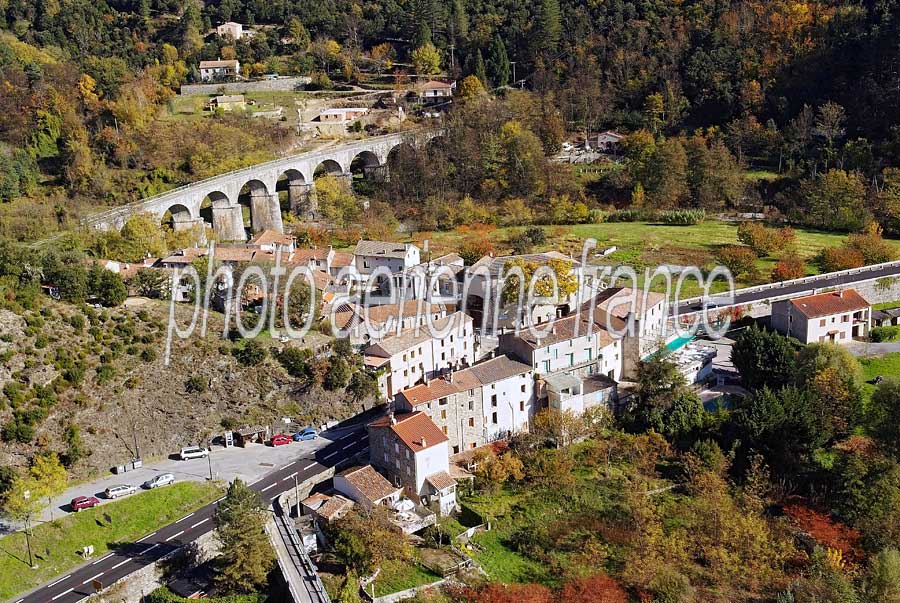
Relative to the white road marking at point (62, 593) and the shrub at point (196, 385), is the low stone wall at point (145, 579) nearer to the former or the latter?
the white road marking at point (62, 593)

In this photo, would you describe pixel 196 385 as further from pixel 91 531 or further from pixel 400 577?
pixel 400 577

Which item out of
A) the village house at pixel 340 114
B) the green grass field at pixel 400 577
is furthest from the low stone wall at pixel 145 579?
the village house at pixel 340 114

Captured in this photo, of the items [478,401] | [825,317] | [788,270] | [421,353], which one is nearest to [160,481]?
[478,401]

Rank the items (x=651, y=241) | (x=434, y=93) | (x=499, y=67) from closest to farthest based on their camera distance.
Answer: (x=651, y=241) < (x=434, y=93) < (x=499, y=67)

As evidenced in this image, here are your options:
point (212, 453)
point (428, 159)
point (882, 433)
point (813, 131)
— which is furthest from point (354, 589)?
point (813, 131)

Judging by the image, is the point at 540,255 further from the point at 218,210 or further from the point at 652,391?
the point at 218,210
